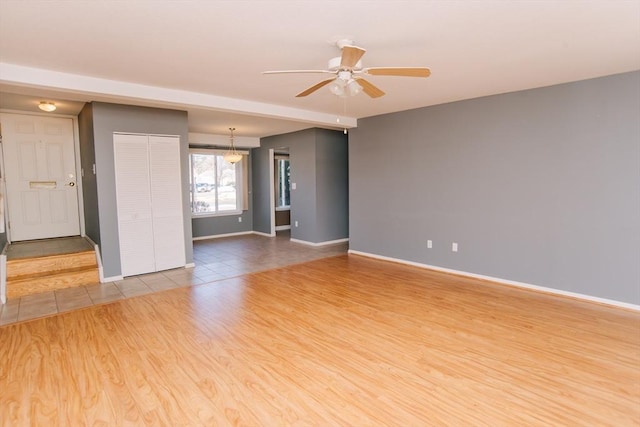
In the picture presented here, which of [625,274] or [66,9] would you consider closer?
[66,9]

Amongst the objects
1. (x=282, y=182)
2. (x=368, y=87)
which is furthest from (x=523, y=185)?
(x=282, y=182)

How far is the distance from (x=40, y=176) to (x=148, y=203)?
2.14m

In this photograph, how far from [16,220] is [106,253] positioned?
2.05m

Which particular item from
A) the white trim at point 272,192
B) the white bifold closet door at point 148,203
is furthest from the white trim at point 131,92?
the white trim at point 272,192

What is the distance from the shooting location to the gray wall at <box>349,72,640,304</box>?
3.68m

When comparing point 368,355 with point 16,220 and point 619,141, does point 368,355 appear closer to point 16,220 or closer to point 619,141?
point 619,141

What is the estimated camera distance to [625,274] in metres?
3.68

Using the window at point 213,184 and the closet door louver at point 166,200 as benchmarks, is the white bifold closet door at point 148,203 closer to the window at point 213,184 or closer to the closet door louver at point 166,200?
the closet door louver at point 166,200

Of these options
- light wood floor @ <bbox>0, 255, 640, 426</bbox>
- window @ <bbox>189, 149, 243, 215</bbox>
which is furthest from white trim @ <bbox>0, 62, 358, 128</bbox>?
window @ <bbox>189, 149, 243, 215</bbox>

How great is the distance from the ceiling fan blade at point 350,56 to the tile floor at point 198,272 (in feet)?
11.4

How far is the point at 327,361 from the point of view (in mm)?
2699

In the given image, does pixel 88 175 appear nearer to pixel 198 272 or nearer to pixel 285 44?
pixel 198 272

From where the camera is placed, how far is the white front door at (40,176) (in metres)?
5.36

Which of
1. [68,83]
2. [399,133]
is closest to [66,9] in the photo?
[68,83]
